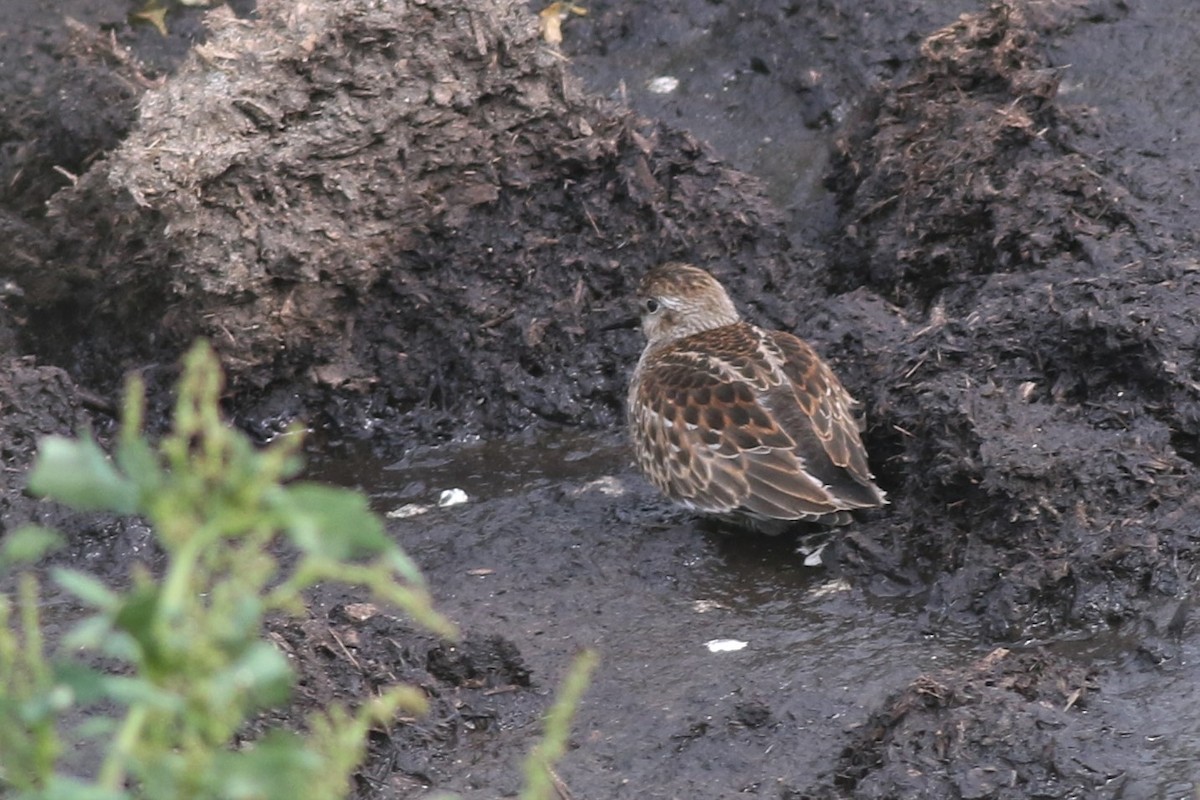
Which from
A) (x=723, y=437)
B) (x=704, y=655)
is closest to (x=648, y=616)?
(x=704, y=655)

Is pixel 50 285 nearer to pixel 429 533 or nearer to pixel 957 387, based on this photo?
pixel 429 533

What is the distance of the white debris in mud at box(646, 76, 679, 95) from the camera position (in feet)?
30.6

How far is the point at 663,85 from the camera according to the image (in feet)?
30.7

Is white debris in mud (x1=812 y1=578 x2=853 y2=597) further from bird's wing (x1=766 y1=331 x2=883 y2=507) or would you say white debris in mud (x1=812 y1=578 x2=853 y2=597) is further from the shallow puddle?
bird's wing (x1=766 y1=331 x2=883 y2=507)

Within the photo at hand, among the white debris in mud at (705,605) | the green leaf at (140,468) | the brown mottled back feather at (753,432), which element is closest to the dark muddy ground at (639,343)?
the white debris in mud at (705,605)

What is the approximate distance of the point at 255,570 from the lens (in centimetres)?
219

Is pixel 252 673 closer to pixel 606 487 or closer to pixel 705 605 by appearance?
pixel 705 605

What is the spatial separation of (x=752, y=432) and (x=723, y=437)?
0.12 m

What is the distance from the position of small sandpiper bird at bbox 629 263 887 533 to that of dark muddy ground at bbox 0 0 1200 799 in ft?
0.68

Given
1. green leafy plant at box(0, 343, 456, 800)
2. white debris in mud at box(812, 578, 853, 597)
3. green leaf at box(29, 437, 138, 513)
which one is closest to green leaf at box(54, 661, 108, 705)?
green leafy plant at box(0, 343, 456, 800)

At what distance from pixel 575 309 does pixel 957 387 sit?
2.18 metres

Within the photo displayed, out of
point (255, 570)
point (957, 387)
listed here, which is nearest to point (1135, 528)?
point (957, 387)

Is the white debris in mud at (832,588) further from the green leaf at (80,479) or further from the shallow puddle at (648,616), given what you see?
the green leaf at (80,479)

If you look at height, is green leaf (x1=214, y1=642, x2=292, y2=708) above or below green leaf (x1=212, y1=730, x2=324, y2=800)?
above
